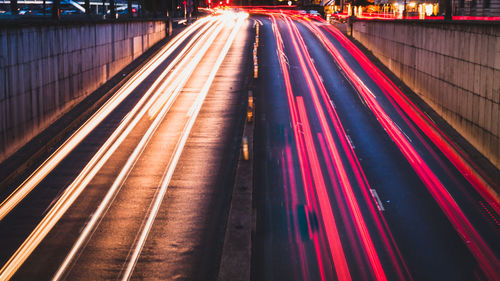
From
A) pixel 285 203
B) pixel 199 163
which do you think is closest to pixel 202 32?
pixel 199 163

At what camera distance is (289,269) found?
37.5 feet

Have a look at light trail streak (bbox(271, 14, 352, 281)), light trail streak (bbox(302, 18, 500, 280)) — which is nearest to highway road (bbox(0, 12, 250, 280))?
light trail streak (bbox(271, 14, 352, 281))

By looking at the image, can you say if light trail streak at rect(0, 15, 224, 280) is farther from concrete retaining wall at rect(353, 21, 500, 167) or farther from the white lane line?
concrete retaining wall at rect(353, 21, 500, 167)

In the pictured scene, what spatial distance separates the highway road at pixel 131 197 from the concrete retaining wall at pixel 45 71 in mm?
1446

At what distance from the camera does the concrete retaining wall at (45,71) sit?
1792cm

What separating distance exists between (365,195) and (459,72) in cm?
804

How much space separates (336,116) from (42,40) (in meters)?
13.1

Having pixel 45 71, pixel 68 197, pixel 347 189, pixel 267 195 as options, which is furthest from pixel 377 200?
pixel 45 71

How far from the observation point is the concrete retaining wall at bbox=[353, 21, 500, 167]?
56.7ft

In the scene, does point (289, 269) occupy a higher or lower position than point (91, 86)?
lower

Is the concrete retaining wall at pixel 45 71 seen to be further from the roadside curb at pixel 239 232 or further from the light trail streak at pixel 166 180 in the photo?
the roadside curb at pixel 239 232

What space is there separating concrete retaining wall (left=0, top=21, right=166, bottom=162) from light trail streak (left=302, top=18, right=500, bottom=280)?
13.9m

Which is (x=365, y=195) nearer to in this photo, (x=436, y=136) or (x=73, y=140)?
(x=436, y=136)

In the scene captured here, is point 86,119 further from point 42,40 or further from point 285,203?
point 285,203
